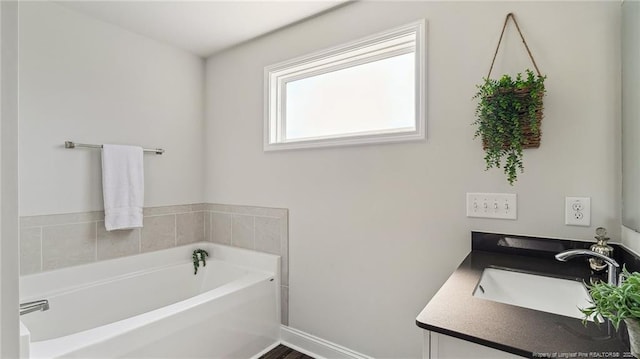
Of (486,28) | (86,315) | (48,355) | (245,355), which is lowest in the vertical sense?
(245,355)

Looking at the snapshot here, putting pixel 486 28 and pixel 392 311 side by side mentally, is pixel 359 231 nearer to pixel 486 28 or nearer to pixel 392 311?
pixel 392 311

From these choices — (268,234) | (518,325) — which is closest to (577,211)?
(518,325)

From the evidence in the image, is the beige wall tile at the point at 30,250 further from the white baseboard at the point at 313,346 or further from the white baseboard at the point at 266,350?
the white baseboard at the point at 313,346

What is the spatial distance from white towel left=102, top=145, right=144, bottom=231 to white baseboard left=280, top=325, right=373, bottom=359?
4.58 ft

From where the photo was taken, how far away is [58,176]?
206 centimetres

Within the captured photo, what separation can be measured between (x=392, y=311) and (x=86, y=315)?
1.99 m

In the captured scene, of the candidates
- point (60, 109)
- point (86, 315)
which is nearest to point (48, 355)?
point (86, 315)

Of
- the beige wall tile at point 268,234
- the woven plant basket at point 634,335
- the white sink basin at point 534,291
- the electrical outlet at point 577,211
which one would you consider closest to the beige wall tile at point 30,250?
the beige wall tile at point 268,234

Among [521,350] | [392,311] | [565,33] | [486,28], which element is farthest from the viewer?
[392,311]

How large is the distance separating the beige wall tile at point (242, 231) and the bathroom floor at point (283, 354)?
78 cm

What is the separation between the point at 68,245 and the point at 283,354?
5.37ft

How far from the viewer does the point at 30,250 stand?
1.95 metres

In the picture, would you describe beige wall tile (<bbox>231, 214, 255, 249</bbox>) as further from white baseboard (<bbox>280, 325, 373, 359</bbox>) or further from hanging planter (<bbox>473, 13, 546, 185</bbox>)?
hanging planter (<bbox>473, 13, 546, 185</bbox>)

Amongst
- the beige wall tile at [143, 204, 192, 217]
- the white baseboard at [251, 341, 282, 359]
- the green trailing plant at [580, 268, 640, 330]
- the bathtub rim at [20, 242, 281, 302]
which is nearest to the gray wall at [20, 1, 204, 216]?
the beige wall tile at [143, 204, 192, 217]
